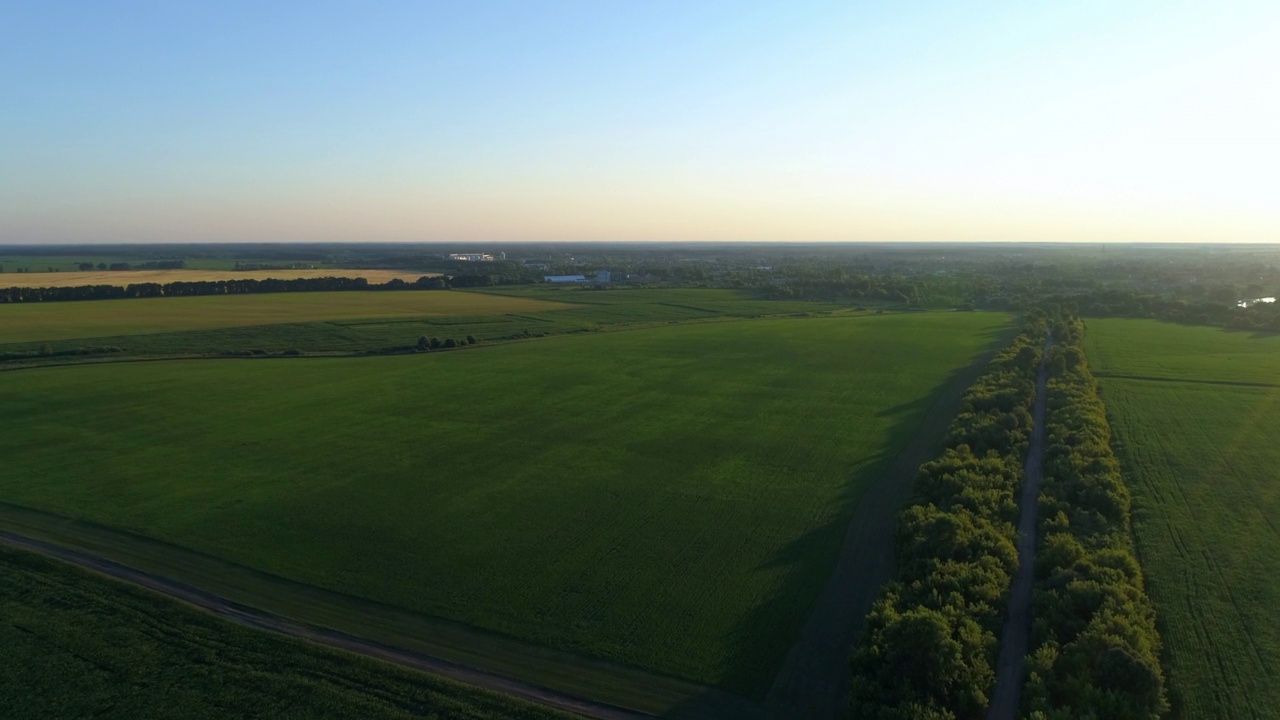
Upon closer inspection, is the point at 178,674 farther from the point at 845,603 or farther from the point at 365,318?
the point at 365,318

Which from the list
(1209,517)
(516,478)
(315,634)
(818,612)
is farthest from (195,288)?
(1209,517)

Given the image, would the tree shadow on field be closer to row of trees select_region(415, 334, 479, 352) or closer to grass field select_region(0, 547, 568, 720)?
grass field select_region(0, 547, 568, 720)

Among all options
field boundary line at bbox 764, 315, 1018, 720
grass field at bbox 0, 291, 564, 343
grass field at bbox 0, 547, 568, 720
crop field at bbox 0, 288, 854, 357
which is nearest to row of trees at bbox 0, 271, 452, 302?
grass field at bbox 0, 291, 564, 343

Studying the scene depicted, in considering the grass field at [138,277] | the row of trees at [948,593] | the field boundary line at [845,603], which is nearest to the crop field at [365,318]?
the grass field at [138,277]

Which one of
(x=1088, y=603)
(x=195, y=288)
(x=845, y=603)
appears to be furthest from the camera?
(x=195, y=288)

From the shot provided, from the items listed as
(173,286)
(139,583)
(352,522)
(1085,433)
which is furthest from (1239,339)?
(173,286)

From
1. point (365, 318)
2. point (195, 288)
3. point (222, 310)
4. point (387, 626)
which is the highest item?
point (195, 288)
